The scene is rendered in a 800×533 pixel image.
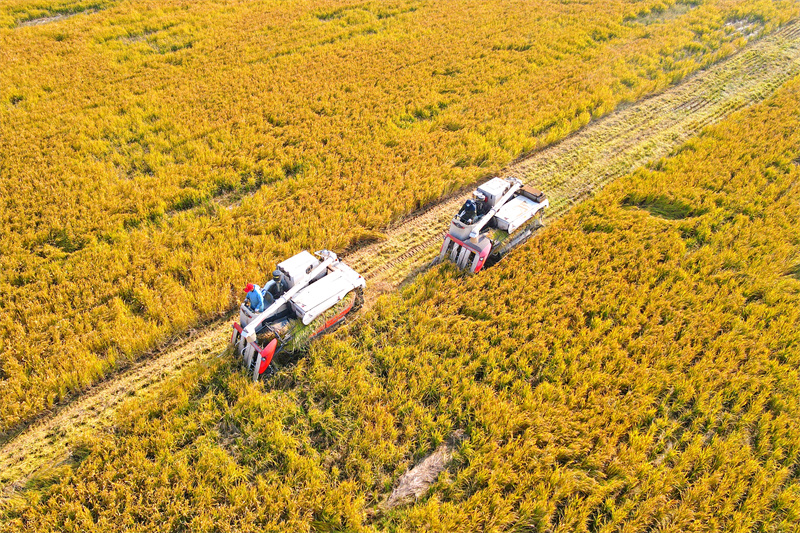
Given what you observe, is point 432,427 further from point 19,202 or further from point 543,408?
point 19,202

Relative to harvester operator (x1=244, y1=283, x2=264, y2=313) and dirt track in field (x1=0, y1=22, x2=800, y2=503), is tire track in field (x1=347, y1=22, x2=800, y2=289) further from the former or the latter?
harvester operator (x1=244, y1=283, x2=264, y2=313)

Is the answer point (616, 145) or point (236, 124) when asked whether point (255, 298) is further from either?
point (616, 145)

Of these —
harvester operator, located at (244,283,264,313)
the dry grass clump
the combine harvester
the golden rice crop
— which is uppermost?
the golden rice crop

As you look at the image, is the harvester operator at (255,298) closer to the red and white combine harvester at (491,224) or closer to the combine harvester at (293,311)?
the combine harvester at (293,311)

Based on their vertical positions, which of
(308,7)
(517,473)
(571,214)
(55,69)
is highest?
(308,7)

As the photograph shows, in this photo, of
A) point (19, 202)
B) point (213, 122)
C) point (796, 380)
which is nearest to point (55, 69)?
point (213, 122)

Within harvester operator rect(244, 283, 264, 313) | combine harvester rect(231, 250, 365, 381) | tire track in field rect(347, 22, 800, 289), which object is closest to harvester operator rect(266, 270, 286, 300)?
combine harvester rect(231, 250, 365, 381)
